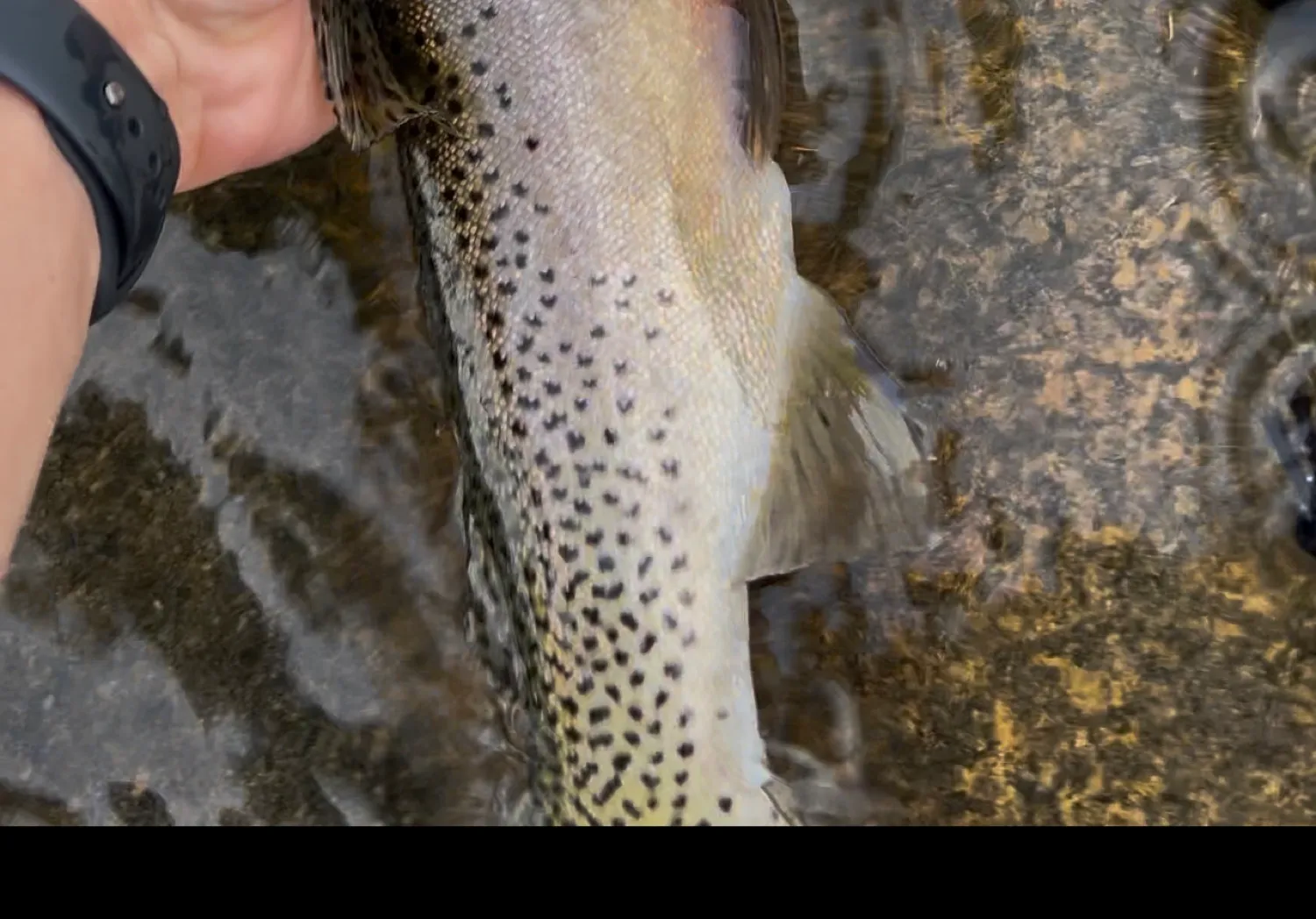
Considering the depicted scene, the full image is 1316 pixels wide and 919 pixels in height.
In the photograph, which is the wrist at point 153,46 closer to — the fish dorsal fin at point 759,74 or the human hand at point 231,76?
the human hand at point 231,76

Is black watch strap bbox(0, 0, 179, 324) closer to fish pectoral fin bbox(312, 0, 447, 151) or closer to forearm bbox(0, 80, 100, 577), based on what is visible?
forearm bbox(0, 80, 100, 577)

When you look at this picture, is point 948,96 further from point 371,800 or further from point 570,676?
point 371,800

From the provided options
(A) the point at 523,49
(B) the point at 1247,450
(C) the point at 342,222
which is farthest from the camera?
(C) the point at 342,222

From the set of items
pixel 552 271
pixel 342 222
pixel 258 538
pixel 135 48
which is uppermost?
pixel 135 48

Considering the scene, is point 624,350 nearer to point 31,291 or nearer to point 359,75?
point 359,75

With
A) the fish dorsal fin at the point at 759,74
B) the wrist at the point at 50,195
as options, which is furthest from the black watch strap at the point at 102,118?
the fish dorsal fin at the point at 759,74

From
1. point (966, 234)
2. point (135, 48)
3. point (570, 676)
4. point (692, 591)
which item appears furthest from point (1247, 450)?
point (135, 48)

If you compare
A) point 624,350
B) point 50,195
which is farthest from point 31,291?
point 624,350
